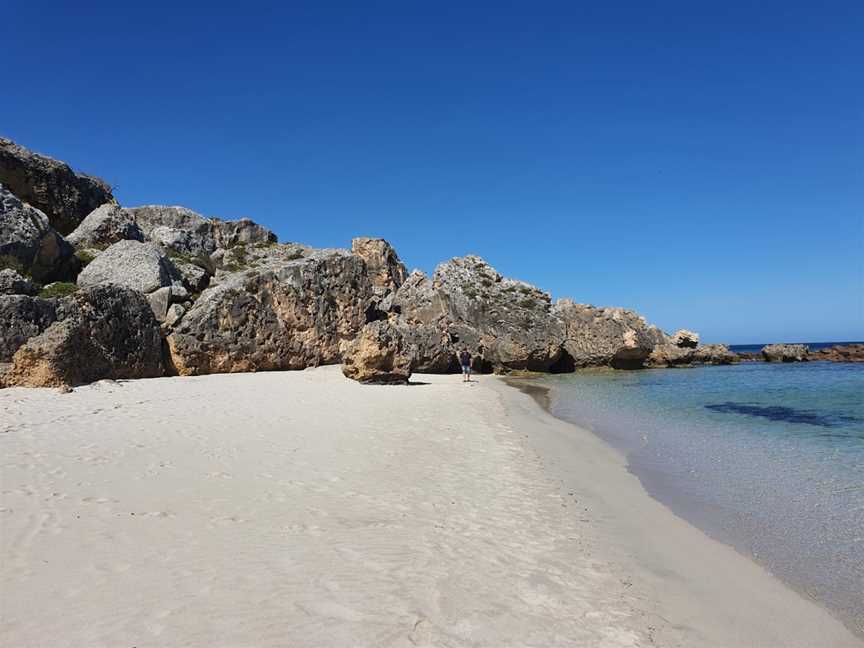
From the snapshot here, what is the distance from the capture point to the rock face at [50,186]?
70.6 ft

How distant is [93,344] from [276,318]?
7961mm

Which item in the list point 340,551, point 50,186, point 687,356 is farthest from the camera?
point 687,356

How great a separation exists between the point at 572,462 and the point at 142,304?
1538 cm

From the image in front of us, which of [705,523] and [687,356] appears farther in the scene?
[687,356]

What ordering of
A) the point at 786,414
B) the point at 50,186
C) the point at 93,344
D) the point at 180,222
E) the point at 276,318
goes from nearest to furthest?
the point at 93,344 → the point at 786,414 → the point at 276,318 → the point at 50,186 → the point at 180,222

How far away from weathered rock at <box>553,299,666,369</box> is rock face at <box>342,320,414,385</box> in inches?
741

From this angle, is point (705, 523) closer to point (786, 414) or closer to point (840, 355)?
point (786, 414)

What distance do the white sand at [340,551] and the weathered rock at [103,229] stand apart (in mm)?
15977

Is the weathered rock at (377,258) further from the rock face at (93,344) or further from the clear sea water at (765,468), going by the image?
the rock face at (93,344)

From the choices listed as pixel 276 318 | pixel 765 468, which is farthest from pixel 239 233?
pixel 765 468

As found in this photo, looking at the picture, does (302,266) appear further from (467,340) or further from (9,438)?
(9,438)

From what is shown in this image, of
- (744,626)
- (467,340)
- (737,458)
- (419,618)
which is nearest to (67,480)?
(419,618)

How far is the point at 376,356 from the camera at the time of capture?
62.4 ft

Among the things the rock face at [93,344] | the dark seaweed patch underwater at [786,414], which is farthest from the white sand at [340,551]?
the dark seaweed patch underwater at [786,414]
